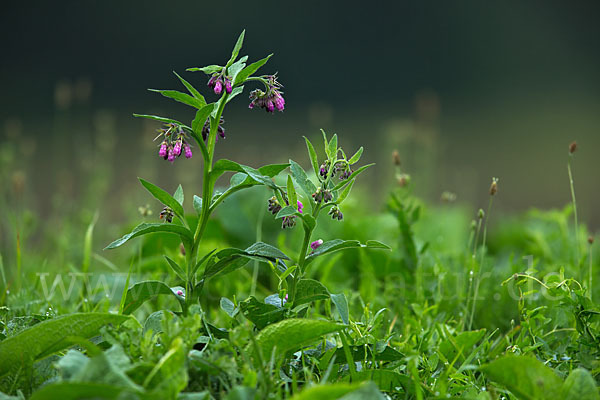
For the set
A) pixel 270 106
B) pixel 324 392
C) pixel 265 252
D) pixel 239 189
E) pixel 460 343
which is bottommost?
pixel 460 343

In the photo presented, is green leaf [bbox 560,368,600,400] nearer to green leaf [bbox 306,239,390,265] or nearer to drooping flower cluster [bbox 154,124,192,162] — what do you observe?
green leaf [bbox 306,239,390,265]

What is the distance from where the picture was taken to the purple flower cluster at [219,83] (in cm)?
101

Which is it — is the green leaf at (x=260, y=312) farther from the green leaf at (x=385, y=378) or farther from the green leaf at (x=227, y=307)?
the green leaf at (x=385, y=378)

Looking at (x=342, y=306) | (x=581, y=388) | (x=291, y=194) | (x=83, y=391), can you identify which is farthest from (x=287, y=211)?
(x=581, y=388)

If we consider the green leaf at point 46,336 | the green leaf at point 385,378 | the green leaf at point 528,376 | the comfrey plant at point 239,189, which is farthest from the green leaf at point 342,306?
the green leaf at point 46,336

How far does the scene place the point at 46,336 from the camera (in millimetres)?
949

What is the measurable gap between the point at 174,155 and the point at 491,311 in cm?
104

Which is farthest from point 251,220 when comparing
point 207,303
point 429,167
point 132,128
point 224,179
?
point 132,128

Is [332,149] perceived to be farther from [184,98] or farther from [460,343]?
[460,343]

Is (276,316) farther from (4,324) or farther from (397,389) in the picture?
(4,324)

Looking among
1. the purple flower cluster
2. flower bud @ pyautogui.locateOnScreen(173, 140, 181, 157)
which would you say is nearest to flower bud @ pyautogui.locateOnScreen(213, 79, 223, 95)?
the purple flower cluster

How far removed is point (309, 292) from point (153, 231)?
0.30 meters

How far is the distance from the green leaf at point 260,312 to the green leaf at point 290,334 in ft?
0.29

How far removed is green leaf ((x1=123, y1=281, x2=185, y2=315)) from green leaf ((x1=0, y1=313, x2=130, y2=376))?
11cm
